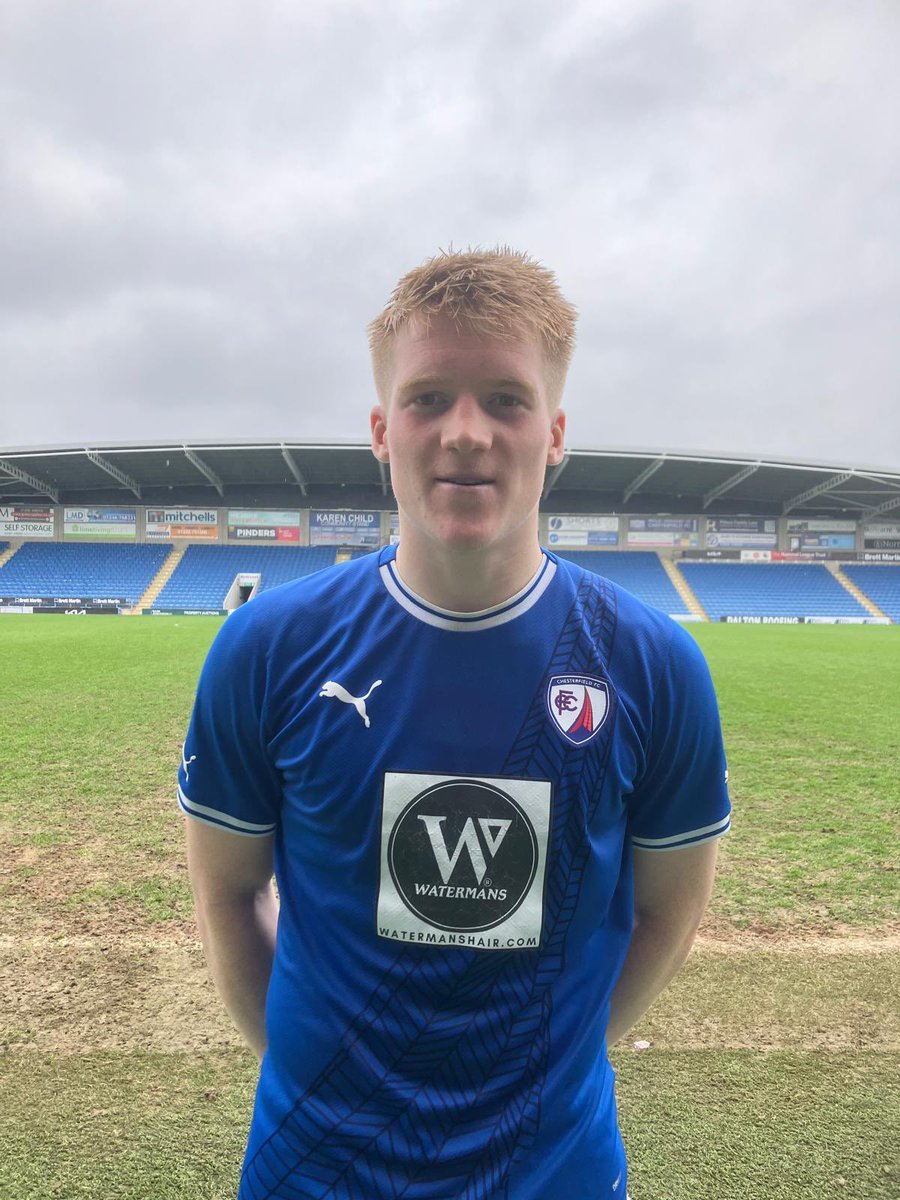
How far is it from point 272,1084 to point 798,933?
2937mm

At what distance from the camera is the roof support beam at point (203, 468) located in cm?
3569

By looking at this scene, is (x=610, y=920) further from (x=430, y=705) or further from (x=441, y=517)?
(x=441, y=517)

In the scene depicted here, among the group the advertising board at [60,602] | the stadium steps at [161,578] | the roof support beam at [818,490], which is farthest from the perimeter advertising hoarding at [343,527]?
the roof support beam at [818,490]

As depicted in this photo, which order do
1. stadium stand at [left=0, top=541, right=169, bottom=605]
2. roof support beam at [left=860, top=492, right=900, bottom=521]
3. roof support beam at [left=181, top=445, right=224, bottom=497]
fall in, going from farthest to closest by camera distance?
1. roof support beam at [left=860, top=492, right=900, bottom=521]
2. stadium stand at [left=0, top=541, right=169, bottom=605]
3. roof support beam at [left=181, top=445, right=224, bottom=497]

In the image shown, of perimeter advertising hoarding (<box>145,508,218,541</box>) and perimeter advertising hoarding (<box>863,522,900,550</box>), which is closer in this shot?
perimeter advertising hoarding (<box>145,508,218,541</box>)

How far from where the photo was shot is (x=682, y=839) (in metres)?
1.30

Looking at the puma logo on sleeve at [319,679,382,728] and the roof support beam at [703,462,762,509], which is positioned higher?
the roof support beam at [703,462,762,509]

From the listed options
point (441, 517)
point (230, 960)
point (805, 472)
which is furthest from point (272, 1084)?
point (805, 472)

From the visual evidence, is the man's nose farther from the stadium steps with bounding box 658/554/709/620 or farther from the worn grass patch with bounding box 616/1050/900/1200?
the stadium steps with bounding box 658/554/709/620

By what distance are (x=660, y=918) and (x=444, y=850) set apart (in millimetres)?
521

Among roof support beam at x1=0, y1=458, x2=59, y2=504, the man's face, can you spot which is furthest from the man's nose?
roof support beam at x1=0, y1=458, x2=59, y2=504

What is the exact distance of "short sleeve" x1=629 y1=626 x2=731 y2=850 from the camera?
1245 millimetres

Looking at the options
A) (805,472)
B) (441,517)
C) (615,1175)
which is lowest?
(615,1175)

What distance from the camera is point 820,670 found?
13.7 meters
